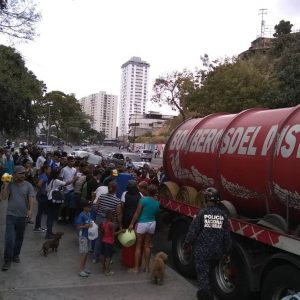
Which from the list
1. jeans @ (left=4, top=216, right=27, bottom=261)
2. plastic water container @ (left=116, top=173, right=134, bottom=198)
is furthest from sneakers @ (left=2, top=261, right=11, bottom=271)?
plastic water container @ (left=116, top=173, right=134, bottom=198)

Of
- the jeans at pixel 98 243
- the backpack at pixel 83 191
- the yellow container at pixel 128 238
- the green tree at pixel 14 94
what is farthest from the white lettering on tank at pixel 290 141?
the green tree at pixel 14 94

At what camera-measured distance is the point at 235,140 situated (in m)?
7.29

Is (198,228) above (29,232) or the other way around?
above

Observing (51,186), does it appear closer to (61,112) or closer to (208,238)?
(208,238)

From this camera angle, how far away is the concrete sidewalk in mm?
6519

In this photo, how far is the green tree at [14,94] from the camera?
19761 millimetres

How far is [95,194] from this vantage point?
9102 millimetres

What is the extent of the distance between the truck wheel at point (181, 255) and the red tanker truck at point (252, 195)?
0.02 meters

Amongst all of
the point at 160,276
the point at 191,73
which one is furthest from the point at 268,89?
the point at 160,276

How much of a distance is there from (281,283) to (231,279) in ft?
4.36

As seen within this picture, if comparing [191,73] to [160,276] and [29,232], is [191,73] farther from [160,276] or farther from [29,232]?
[160,276]

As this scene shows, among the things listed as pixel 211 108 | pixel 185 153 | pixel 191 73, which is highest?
pixel 191 73

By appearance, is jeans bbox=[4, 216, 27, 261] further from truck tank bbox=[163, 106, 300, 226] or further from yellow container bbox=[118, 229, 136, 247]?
truck tank bbox=[163, 106, 300, 226]

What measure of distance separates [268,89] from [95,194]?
76.6 ft
